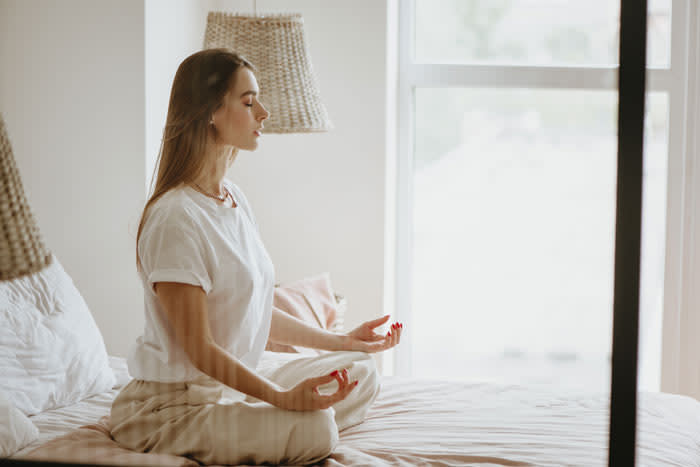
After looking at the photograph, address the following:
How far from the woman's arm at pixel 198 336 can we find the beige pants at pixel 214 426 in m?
0.03

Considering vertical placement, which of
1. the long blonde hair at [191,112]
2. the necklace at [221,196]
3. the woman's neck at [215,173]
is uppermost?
the long blonde hair at [191,112]

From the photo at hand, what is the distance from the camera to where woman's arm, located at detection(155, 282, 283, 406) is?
0.77 meters

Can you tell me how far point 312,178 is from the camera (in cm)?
146

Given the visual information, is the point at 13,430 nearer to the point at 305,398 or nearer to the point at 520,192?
the point at 305,398

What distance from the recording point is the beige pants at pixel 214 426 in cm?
78

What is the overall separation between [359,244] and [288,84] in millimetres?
397

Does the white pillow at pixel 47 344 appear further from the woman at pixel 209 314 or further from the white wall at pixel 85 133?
the woman at pixel 209 314

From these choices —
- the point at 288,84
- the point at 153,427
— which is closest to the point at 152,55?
the point at 288,84

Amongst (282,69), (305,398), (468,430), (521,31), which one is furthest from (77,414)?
(521,31)

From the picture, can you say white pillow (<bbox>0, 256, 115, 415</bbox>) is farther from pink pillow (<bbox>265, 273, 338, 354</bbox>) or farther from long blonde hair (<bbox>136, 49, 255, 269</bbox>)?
pink pillow (<bbox>265, 273, 338, 354</bbox>)

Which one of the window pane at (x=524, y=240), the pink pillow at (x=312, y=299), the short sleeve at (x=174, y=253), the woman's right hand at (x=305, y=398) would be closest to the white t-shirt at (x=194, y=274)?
the short sleeve at (x=174, y=253)

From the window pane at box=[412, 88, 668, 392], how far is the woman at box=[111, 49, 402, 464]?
1.30ft

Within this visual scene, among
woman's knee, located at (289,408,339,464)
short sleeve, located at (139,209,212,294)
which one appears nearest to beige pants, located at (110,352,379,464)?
woman's knee, located at (289,408,339,464)

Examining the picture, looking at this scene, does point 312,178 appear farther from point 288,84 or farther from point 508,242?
point 508,242
